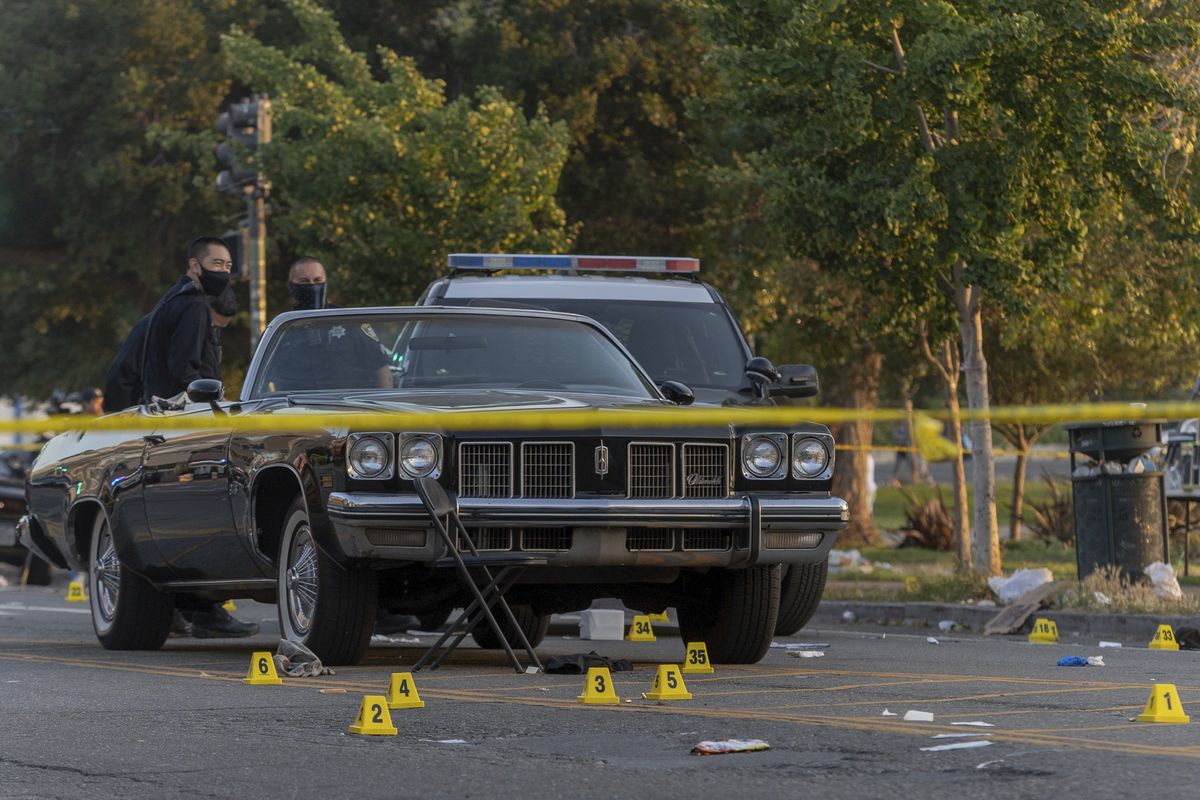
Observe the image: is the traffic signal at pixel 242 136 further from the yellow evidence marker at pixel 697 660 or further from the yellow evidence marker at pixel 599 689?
the yellow evidence marker at pixel 599 689

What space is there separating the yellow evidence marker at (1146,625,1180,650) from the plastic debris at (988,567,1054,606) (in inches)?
89.6

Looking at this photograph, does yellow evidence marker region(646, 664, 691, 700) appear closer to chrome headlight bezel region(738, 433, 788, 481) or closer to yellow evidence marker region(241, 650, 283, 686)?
chrome headlight bezel region(738, 433, 788, 481)

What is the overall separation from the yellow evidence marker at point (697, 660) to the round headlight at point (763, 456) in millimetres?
783

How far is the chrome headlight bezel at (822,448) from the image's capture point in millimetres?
9461

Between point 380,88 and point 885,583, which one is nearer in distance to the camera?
point 885,583

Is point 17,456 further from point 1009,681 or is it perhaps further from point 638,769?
point 638,769

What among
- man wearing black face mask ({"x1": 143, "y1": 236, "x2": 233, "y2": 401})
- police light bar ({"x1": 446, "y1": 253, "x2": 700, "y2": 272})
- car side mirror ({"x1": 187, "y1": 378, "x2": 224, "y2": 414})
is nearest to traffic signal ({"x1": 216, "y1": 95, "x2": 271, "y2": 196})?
police light bar ({"x1": 446, "y1": 253, "x2": 700, "y2": 272})

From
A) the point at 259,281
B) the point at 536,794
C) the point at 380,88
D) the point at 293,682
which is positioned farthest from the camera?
the point at 380,88

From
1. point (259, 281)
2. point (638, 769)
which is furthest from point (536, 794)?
point (259, 281)

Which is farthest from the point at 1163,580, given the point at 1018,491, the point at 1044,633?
the point at 1018,491

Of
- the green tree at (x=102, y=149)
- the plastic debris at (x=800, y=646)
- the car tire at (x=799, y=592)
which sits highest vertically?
the green tree at (x=102, y=149)

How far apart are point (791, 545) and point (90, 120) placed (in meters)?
24.9

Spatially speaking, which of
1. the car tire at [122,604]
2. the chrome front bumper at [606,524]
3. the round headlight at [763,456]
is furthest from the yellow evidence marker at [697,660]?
the car tire at [122,604]

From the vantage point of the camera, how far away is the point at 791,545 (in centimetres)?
931
